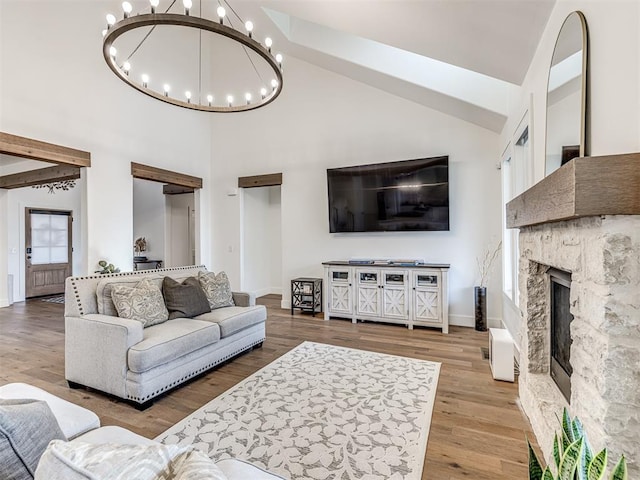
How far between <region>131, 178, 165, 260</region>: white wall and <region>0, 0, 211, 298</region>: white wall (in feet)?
10.4

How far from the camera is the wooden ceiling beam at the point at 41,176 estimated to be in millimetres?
4955

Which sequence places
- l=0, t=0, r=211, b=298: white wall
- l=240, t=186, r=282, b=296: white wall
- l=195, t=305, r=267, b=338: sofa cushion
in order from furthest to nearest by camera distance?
1. l=240, t=186, r=282, b=296: white wall
2. l=0, t=0, r=211, b=298: white wall
3. l=195, t=305, r=267, b=338: sofa cushion

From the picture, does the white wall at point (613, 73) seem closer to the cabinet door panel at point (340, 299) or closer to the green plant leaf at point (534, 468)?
the green plant leaf at point (534, 468)

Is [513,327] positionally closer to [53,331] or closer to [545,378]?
[545,378]

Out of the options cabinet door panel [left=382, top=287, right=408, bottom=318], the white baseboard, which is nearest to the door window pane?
the white baseboard

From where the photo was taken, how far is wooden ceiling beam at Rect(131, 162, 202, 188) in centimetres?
541

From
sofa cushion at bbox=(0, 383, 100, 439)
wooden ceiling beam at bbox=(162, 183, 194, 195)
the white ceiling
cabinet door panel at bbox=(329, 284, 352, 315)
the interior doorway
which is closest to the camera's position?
sofa cushion at bbox=(0, 383, 100, 439)

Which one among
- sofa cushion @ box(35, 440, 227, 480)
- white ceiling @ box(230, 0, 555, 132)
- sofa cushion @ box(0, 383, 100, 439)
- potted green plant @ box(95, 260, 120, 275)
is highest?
white ceiling @ box(230, 0, 555, 132)

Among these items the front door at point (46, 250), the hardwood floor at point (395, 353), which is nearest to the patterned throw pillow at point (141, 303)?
the hardwood floor at point (395, 353)

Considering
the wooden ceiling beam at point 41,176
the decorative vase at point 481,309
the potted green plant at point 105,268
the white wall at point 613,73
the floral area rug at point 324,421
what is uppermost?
the wooden ceiling beam at point 41,176

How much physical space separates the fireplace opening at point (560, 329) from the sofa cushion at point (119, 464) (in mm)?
2055

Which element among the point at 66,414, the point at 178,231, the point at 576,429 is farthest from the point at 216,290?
the point at 178,231

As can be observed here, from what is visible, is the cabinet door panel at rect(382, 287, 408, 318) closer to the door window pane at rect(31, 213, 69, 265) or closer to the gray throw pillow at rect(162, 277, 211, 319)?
the gray throw pillow at rect(162, 277, 211, 319)

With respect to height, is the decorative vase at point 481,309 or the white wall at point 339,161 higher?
the white wall at point 339,161
